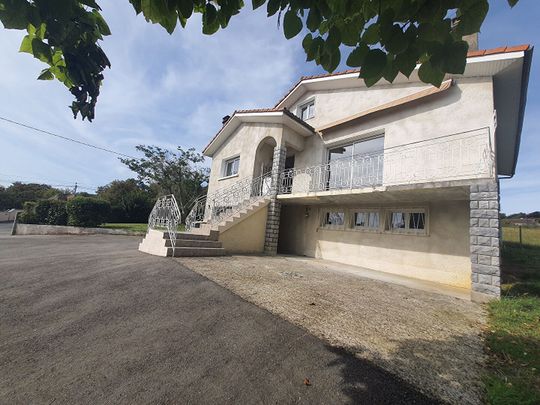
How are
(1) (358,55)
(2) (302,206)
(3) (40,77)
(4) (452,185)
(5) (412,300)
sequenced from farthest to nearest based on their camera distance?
(2) (302,206)
(4) (452,185)
(5) (412,300)
(3) (40,77)
(1) (358,55)

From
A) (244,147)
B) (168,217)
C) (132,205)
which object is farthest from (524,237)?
(132,205)

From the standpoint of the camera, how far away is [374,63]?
1.44 meters

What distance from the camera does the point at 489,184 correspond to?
19.5 feet

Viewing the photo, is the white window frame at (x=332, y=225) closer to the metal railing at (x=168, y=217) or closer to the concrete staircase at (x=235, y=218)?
the concrete staircase at (x=235, y=218)

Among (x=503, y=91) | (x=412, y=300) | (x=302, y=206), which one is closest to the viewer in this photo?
(x=412, y=300)

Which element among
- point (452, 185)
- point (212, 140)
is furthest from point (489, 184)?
point (212, 140)

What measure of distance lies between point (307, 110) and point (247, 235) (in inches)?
293

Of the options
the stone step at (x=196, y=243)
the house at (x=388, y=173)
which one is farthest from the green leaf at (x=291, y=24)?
the stone step at (x=196, y=243)

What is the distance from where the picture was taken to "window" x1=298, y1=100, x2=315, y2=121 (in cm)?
A: 1281

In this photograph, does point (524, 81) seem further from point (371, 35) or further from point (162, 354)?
point (162, 354)

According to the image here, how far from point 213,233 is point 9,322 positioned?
6222 mm

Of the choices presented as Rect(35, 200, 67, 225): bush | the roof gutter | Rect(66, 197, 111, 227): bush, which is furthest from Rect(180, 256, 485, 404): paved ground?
Rect(35, 200, 67, 225): bush

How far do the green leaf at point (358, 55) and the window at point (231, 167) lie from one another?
1277 centimetres

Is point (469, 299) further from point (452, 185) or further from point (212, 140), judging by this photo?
point (212, 140)
